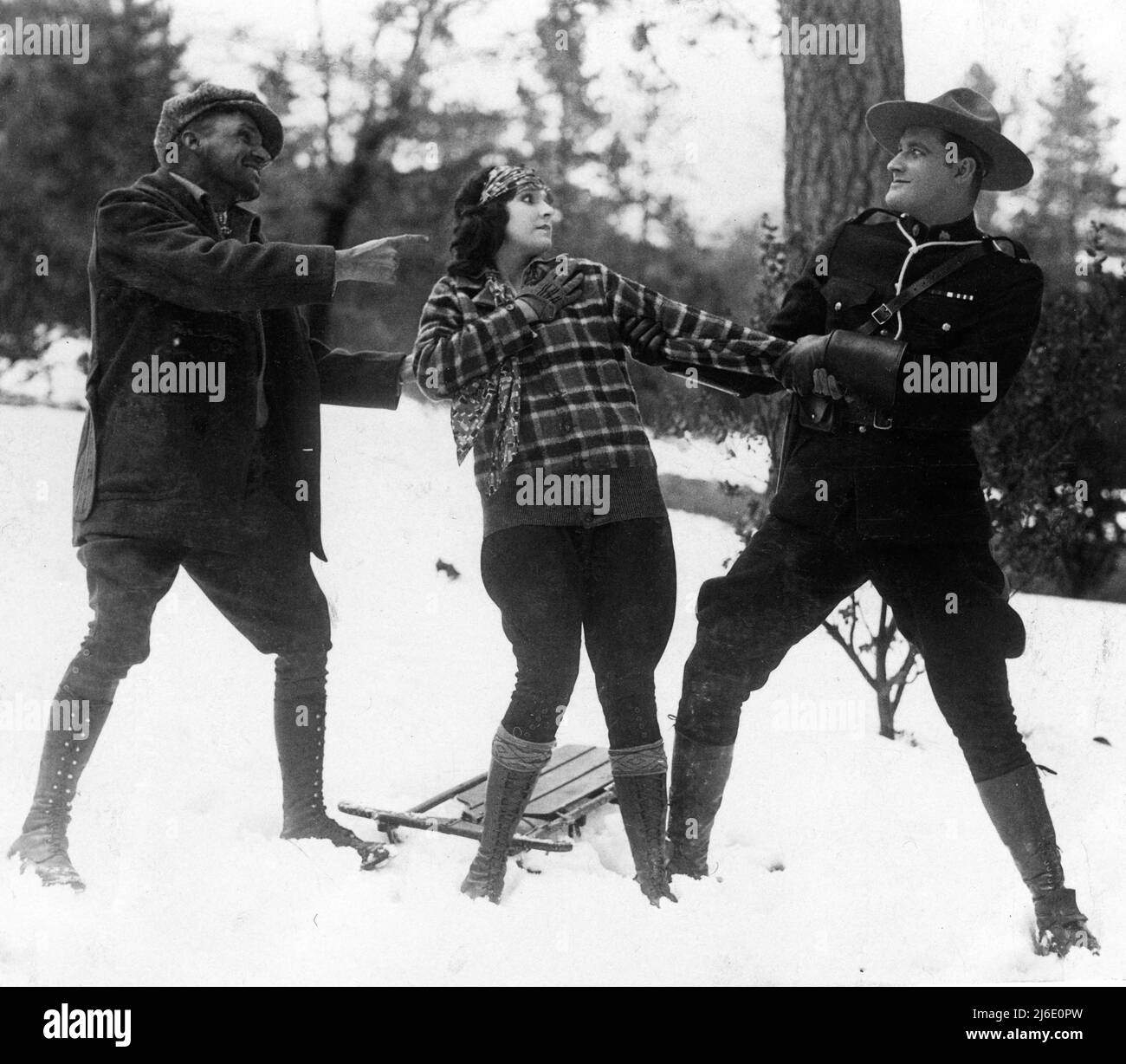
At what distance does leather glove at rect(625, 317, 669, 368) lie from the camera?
3.79 m

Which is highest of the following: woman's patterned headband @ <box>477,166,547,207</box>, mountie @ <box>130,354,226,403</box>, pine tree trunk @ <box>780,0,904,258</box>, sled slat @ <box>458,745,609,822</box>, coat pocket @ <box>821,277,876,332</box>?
pine tree trunk @ <box>780,0,904,258</box>

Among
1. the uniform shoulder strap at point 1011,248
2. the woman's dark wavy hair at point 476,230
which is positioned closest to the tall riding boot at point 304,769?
the woman's dark wavy hair at point 476,230

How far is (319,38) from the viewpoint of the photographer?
5.52m

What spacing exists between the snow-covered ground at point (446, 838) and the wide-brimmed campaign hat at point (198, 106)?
1.96m

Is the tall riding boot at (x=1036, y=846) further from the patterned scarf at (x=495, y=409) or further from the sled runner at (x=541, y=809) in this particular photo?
the patterned scarf at (x=495, y=409)

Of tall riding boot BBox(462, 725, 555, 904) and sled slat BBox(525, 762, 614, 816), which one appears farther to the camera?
sled slat BBox(525, 762, 614, 816)

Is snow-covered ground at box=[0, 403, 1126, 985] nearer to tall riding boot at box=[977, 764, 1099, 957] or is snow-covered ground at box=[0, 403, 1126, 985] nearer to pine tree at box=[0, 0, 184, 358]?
tall riding boot at box=[977, 764, 1099, 957]

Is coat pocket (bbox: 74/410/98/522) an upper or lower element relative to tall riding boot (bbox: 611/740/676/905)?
upper

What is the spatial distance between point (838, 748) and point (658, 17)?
3265 millimetres

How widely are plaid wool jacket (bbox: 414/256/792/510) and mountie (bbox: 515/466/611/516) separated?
0.03 metres

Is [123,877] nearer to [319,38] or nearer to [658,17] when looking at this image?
[319,38]

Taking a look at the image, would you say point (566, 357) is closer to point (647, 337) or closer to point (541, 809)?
point (647, 337)

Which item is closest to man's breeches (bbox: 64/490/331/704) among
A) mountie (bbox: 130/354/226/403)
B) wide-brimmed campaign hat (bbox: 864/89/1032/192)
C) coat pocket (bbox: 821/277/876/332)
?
mountie (bbox: 130/354/226/403)

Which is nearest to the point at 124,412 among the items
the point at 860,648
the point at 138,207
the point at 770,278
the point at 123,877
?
the point at 138,207
